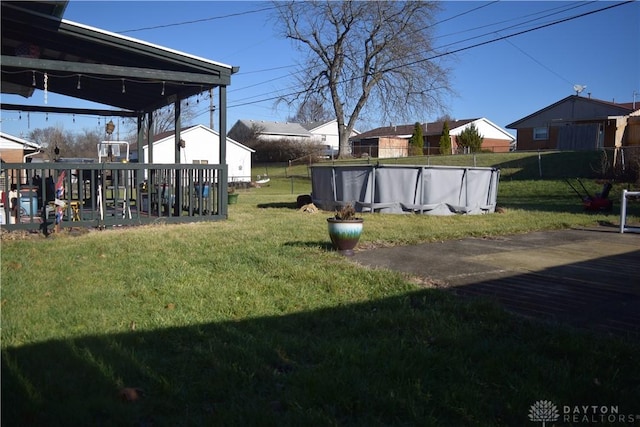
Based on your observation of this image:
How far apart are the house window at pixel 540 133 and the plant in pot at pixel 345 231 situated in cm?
3644

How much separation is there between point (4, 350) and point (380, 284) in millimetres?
3681

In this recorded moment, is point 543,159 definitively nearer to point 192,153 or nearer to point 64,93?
point 64,93

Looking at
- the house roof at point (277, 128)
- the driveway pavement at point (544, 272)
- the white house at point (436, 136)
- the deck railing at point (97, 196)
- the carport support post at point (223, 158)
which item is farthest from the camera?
the house roof at point (277, 128)

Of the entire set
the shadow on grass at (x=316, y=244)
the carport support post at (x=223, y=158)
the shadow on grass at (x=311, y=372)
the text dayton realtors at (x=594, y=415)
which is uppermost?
the carport support post at (x=223, y=158)

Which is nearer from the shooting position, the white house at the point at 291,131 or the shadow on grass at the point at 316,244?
the shadow on grass at the point at 316,244

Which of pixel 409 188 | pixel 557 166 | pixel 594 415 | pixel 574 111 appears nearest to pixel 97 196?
pixel 409 188

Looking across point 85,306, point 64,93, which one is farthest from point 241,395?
point 64,93

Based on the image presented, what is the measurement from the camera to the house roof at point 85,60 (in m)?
10.1

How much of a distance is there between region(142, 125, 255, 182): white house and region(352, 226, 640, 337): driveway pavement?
33881 mm

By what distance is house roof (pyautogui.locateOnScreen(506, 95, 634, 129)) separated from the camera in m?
36.8

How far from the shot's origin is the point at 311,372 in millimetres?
3756

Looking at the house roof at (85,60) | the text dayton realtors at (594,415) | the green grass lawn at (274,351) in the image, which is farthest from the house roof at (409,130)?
the text dayton realtors at (594,415)

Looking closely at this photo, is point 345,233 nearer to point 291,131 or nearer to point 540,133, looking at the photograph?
point 540,133

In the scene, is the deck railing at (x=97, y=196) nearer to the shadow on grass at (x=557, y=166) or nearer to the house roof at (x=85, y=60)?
the house roof at (x=85, y=60)
